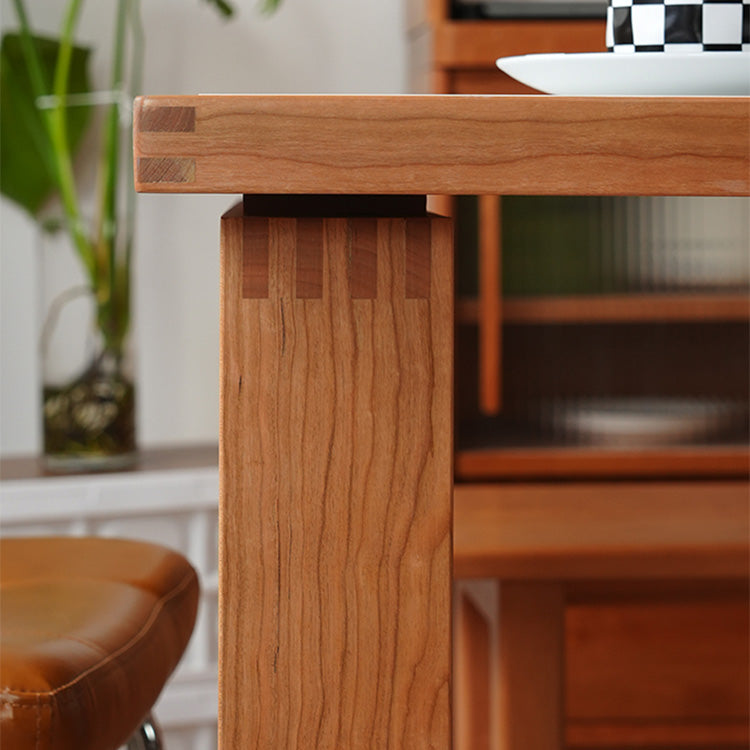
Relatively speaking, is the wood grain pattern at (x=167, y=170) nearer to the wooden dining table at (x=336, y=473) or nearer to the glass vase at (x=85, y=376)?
the wooden dining table at (x=336, y=473)

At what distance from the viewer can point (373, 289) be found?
1.27 feet

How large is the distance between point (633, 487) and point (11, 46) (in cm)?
113

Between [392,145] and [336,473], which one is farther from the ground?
[392,145]

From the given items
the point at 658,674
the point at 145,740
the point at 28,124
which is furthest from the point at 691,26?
the point at 28,124

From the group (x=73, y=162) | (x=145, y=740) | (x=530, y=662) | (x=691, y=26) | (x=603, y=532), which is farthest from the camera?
(x=73, y=162)

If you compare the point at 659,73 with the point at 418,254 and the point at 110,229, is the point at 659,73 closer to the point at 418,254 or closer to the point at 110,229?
the point at 418,254

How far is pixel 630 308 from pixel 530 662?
2.32ft

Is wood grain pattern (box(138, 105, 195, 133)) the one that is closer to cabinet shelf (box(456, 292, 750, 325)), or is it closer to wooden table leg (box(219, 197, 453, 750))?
wooden table leg (box(219, 197, 453, 750))

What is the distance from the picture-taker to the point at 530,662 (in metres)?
1.19

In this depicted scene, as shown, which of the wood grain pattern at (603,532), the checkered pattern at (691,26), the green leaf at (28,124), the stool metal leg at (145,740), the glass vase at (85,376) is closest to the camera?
the checkered pattern at (691,26)

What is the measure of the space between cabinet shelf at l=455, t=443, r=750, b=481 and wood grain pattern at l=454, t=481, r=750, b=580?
2.2 inches

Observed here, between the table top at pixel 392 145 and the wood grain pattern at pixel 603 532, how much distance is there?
0.85 meters

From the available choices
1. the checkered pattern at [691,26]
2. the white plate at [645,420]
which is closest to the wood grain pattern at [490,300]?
the white plate at [645,420]

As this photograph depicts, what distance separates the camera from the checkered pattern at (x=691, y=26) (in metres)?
0.47
